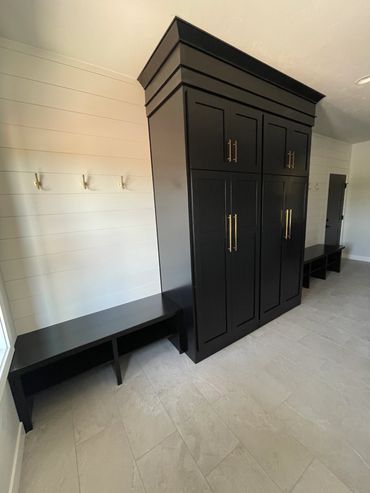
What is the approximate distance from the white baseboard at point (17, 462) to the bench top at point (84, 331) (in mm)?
446

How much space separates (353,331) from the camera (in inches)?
92.7

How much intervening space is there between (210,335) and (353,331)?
175cm

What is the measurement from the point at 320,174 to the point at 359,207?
5.36 ft

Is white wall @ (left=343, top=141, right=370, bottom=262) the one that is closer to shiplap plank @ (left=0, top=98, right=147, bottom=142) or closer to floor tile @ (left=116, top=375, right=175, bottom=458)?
shiplap plank @ (left=0, top=98, right=147, bottom=142)

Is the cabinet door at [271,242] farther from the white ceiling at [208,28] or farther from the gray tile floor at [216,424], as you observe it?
the white ceiling at [208,28]

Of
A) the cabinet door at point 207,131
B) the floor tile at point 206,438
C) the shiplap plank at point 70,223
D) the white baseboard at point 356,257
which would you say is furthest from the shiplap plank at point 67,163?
the white baseboard at point 356,257

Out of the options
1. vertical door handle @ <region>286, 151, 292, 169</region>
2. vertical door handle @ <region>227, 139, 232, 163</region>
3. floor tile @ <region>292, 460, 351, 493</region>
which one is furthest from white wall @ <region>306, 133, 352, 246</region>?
floor tile @ <region>292, 460, 351, 493</region>

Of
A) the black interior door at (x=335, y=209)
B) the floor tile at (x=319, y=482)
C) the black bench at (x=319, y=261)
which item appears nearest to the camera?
the floor tile at (x=319, y=482)

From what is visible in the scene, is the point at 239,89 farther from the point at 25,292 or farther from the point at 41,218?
the point at 25,292

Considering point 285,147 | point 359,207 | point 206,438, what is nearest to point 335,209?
point 359,207

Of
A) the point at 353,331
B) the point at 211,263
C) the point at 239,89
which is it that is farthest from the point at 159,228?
the point at 353,331

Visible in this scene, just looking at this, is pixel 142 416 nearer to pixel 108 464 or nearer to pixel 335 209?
pixel 108 464

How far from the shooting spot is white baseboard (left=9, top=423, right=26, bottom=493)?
1103 millimetres

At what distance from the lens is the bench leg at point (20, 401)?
1.36 m
